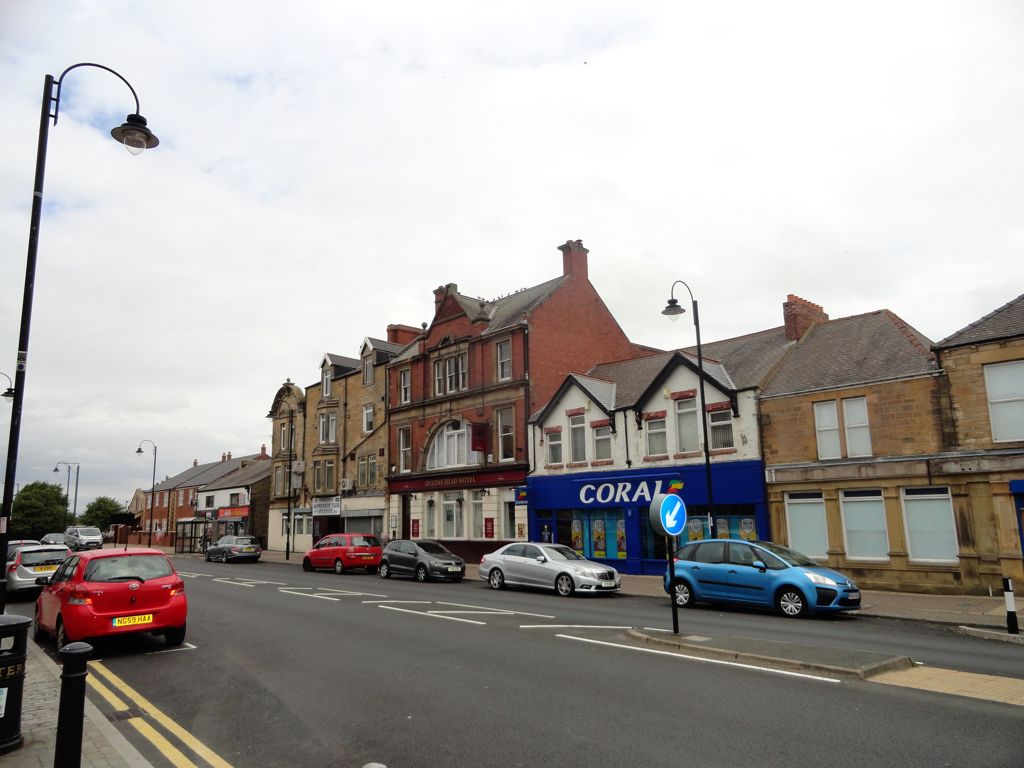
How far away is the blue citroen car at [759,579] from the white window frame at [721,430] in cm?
783

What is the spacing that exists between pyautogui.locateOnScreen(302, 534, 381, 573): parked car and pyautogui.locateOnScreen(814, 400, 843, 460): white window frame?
18244 millimetres

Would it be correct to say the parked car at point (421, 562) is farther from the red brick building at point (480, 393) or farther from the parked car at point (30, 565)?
the parked car at point (30, 565)

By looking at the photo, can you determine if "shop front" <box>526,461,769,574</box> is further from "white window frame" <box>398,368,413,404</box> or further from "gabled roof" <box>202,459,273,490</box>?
"gabled roof" <box>202,459,273,490</box>

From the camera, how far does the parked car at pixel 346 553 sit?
29828mm

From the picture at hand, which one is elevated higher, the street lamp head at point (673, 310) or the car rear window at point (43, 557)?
the street lamp head at point (673, 310)

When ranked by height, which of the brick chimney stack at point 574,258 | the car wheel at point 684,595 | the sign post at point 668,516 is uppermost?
the brick chimney stack at point 574,258

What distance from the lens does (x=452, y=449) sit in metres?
36.2

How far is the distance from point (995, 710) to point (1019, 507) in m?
13.5

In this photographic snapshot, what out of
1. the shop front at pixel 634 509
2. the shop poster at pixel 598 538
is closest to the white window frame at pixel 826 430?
the shop front at pixel 634 509

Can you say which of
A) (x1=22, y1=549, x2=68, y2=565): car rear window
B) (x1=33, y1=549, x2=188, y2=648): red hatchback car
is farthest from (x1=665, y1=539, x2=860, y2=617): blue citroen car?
(x1=22, y1=549, x2=68, y2=565): car rear window

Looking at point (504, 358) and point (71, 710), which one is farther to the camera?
point (504, 358)

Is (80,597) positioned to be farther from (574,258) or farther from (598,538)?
(574,258)

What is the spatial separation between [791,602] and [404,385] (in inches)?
1113

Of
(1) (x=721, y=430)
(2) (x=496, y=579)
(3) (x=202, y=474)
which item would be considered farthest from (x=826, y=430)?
(3) (x=202, y=474)
